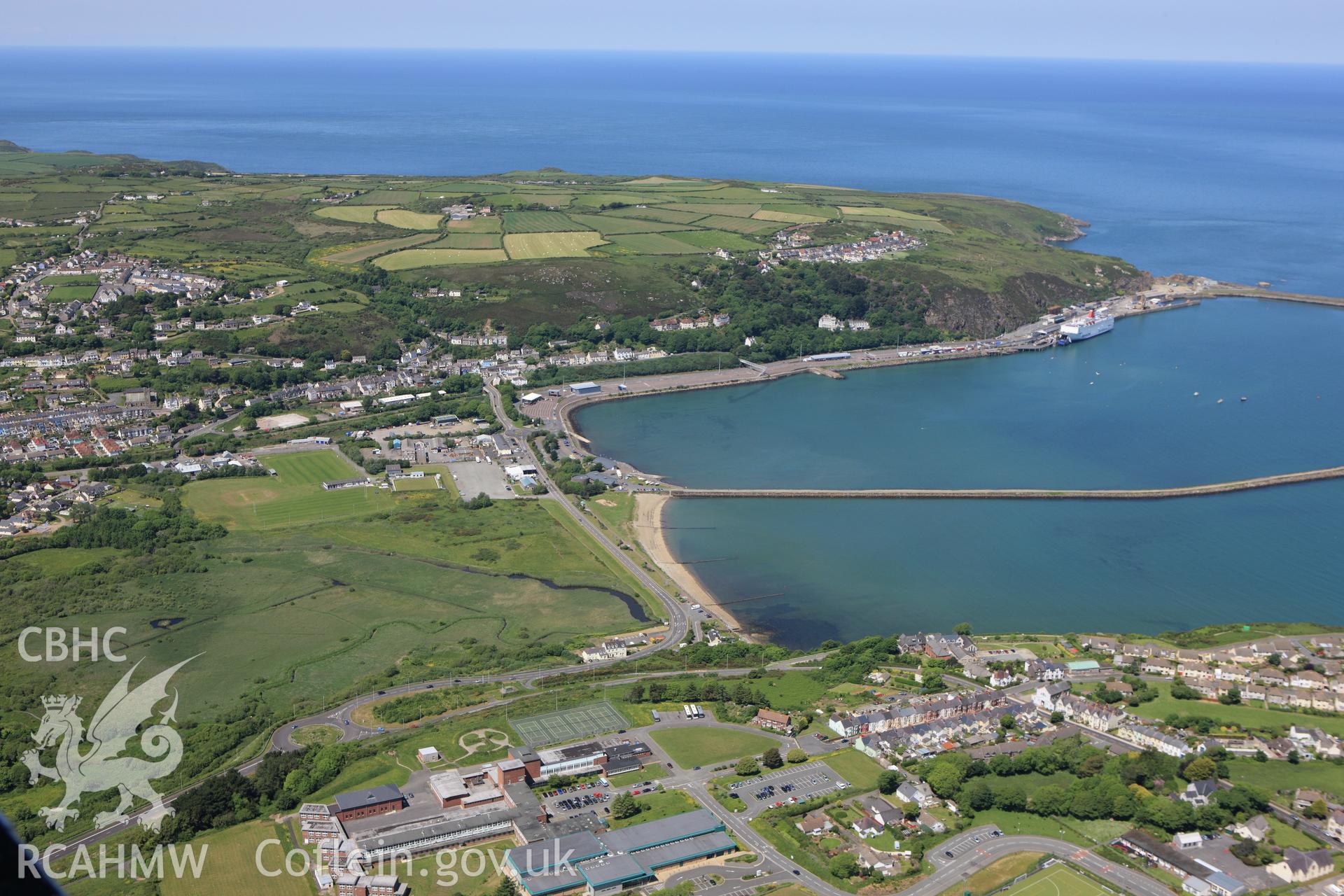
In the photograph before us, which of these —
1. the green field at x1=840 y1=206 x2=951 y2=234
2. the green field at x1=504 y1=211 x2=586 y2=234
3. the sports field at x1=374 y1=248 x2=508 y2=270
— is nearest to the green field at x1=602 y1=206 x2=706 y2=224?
the green field at x1=504 y1=211 x2=586 y2=234

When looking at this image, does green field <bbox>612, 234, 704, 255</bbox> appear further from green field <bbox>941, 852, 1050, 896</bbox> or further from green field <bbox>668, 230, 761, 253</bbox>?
green field <bbox>941, 852, 1050, 896</bbox>

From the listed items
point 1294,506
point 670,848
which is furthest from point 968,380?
point 670,848

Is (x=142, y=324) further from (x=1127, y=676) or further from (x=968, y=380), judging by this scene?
(x=1127, y=676)

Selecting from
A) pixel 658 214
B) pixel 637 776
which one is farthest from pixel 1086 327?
pixel 637 776

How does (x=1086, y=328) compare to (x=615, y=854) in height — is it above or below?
above

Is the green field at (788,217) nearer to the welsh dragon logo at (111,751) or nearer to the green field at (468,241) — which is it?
the green field at (468,241)

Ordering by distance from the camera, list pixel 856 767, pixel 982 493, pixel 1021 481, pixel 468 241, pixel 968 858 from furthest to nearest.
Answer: pixel 468 241 < pixel 1021 481 < pixel 982 493 < pixel 856 767 < pixel 968 858

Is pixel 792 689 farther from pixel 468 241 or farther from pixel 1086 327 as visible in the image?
pixel 468 241
